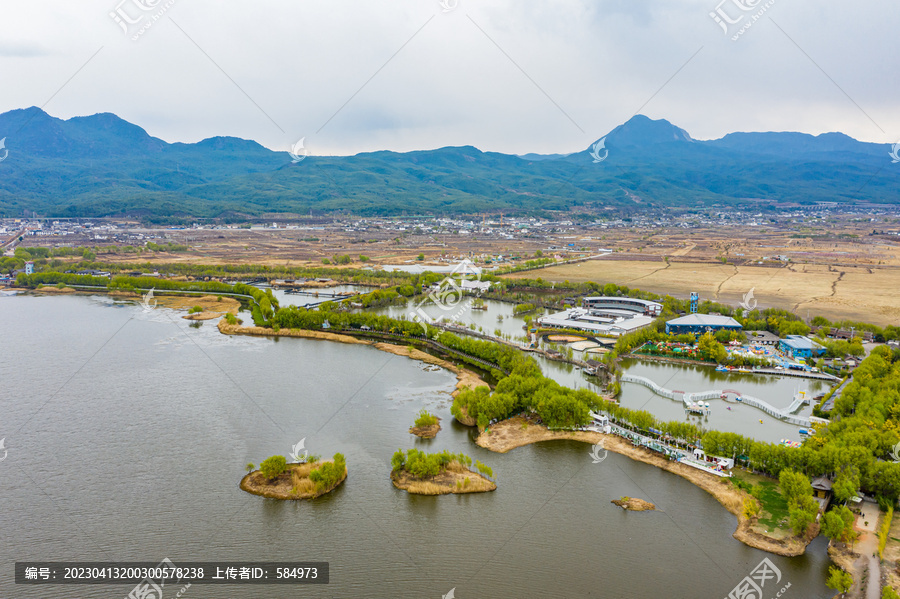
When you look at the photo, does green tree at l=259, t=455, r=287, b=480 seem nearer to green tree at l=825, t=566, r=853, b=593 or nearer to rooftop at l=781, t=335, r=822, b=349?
green tree at l=825, t=566, r=853, b=593

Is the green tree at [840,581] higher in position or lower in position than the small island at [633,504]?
higher

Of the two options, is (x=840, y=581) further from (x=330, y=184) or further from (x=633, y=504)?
(x=330, y=184)

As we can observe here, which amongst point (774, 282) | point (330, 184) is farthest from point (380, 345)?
point (330, 184)

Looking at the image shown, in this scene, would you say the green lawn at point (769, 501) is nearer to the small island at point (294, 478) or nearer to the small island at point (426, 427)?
the small island at point (426, 427)

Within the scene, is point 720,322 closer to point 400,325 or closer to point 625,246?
point 400,325

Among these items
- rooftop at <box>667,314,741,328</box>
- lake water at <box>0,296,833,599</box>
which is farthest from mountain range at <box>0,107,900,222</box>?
rooftop at <box>667,314,741,328</box>

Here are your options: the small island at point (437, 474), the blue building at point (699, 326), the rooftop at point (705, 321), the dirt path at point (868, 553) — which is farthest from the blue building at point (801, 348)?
the small island at point (437, 474)
